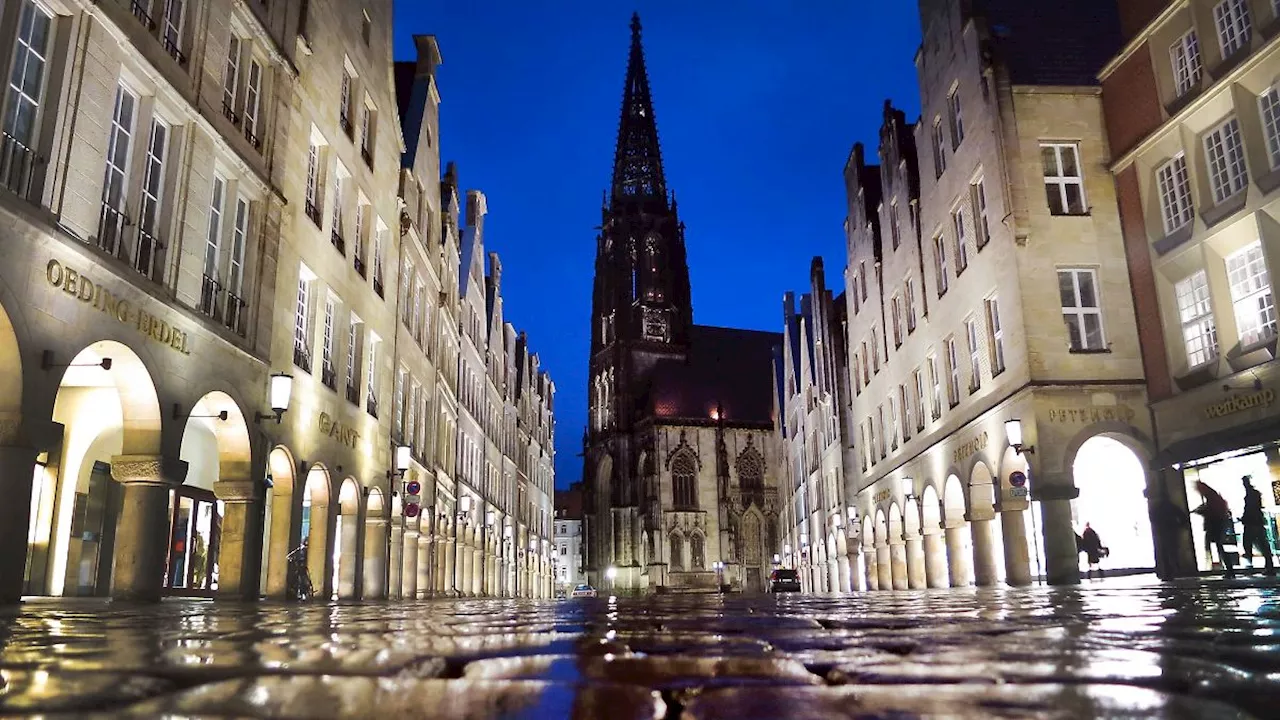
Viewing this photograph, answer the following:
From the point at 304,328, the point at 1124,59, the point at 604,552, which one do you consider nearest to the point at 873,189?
the point at 1124,59

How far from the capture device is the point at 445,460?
35312mm

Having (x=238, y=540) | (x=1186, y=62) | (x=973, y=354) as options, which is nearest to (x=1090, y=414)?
(x=973, y=354)

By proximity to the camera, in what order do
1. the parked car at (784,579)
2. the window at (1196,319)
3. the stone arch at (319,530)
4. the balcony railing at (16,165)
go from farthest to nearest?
the parked car at (784,579) → the window at (1196,319) → the stone arch at (319,530) → the balcony railing at (16,165)

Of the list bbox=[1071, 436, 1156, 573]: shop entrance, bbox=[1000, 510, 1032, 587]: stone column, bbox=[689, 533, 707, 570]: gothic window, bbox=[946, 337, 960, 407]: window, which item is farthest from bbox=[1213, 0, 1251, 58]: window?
bbox=[689, 533, 707, 570]: gothic window

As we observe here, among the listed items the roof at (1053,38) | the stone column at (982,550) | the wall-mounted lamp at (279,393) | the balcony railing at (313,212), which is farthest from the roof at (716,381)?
the wall-mounted lamp at (279,393)

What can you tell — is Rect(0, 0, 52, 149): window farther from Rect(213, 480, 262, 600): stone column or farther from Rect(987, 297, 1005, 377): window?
Rect(987, 297, 1005, 377): window

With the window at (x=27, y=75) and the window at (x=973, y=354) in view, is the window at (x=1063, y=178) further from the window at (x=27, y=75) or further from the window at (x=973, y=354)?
the window at (x=27, y=75)

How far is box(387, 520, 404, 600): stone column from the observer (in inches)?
990

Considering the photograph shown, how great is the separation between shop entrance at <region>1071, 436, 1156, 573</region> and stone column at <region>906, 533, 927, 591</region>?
9.29 metres

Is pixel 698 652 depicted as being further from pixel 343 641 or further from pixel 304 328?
pixel 304 328

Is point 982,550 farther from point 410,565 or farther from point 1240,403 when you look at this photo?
point 410,565

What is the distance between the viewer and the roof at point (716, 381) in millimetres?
89688

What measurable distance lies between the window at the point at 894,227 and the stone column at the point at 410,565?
66.9 ft

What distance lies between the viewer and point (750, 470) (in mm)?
88312
